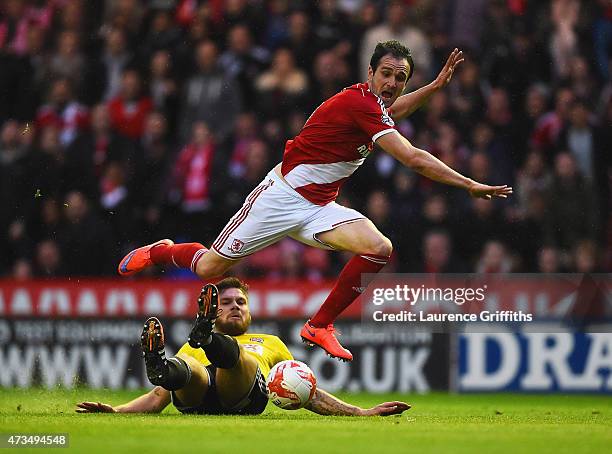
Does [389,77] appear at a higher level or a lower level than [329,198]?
higher

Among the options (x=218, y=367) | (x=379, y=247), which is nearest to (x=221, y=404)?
(x=218, y=367)

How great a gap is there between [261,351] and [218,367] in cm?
89

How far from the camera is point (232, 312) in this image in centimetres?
908

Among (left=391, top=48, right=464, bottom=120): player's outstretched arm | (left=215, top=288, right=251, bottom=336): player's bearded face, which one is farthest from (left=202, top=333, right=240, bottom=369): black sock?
(left=391, top=48, right=464, bottom=120): player's outstretched arm

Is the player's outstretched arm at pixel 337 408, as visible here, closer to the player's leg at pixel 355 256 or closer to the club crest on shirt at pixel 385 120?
the player's leg at pixel 355 256

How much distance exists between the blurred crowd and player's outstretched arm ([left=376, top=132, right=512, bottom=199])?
4.58 m

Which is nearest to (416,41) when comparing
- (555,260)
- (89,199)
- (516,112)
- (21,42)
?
(516,112)

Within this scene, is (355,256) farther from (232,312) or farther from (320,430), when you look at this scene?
(320,430)

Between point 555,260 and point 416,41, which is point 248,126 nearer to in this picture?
point 416,41

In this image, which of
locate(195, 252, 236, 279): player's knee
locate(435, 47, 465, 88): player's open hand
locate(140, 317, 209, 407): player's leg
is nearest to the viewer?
locate(140, 317, 209, 407): player's leg

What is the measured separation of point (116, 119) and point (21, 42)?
7.75 feet

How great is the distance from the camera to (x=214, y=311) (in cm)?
822

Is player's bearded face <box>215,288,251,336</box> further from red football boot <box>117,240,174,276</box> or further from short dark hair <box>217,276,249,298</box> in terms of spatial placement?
red football boot <box>117,240,174,276</box>

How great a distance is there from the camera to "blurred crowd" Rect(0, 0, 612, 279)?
13.5 meters
